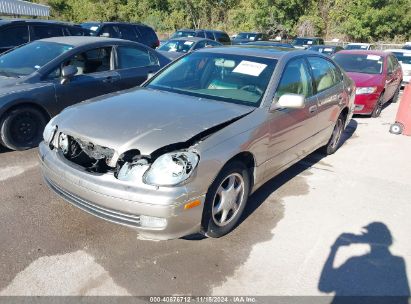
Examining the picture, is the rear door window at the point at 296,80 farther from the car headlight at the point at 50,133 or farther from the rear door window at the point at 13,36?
the rear door window at the point at 13,36

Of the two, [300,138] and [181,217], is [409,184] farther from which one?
[181,217]

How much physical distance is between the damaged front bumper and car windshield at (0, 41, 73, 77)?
318 centimetres

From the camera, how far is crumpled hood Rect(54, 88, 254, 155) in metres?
2.90

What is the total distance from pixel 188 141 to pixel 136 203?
2.13 feet

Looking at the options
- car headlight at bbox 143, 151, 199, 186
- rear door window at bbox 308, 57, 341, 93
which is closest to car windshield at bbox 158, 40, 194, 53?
rear door window at bbox 308, 57, 341, 93

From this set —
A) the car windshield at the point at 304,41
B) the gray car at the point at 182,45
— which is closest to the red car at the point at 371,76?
the gray car at the point at 182,45

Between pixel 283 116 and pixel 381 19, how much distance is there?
3285 centimetres

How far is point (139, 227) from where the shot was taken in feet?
9.16

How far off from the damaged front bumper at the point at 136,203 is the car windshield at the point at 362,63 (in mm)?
7714

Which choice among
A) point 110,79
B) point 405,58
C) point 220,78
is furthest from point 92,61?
point 405,58

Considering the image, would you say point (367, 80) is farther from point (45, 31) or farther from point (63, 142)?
Answer: point (45, 31)

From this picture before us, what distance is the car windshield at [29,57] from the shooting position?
18.0 feet

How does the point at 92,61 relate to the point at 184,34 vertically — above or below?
above

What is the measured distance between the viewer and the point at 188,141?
2.97 m
